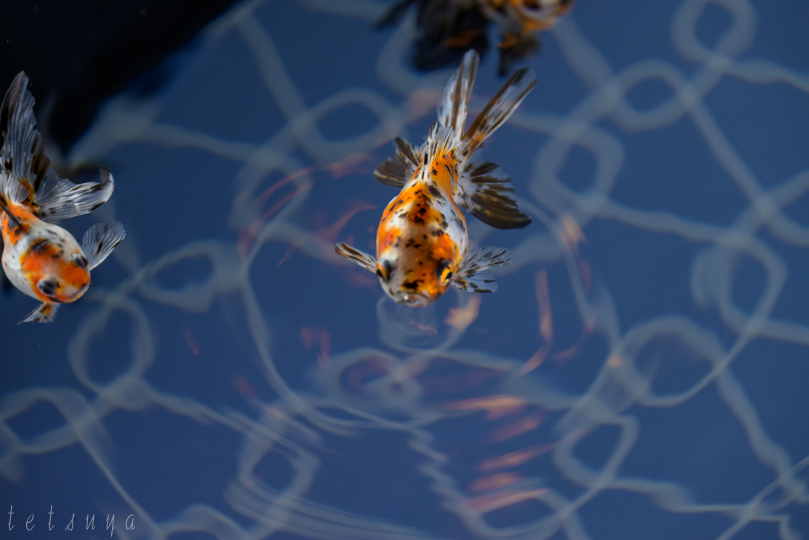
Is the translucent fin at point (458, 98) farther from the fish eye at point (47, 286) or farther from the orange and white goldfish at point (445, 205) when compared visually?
the fish eye at point (47, 286)

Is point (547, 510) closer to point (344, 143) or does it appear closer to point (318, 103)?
point (344, 143)

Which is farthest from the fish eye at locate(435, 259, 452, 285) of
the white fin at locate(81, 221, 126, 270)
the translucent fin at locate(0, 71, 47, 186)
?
the translucent fin at locate(0, 71, 47, 186)

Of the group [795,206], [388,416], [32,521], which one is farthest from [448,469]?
[32,521]

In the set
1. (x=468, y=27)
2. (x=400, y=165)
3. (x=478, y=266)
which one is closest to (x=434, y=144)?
(x=400, y=165)

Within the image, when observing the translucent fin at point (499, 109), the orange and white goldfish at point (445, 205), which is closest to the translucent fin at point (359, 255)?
the orange and white goldfish at point (445, 205)

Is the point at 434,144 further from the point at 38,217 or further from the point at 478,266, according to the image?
the point at 38,217
